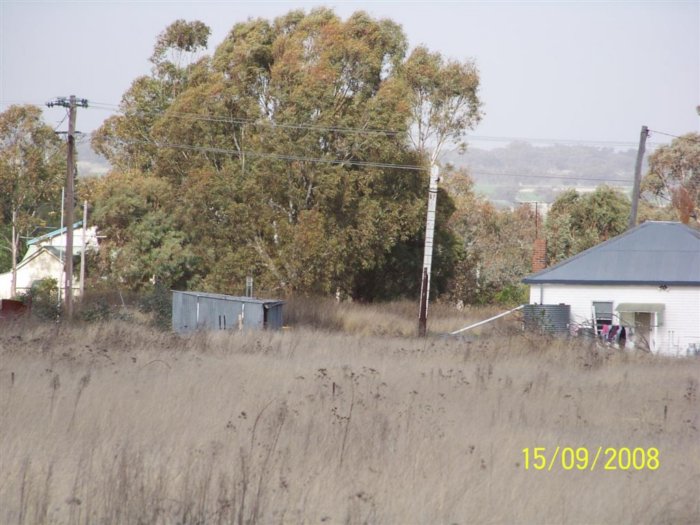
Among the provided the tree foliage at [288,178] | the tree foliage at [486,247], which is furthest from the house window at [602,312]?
the tree foliage at [486,247]

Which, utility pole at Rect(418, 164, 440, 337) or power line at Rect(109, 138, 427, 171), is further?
power line at Rect(109, 138, 427, 171)

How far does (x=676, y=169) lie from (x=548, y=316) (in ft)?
137

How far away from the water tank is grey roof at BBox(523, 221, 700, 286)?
0.97m

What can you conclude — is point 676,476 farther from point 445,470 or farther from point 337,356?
point 337,356

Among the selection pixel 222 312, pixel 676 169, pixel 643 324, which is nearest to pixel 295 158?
pixel 222 312

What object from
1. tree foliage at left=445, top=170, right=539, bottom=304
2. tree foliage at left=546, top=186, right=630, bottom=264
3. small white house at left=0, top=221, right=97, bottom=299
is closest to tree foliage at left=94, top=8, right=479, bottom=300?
tree foliage at left=445, top=170, right=539, bottom=304

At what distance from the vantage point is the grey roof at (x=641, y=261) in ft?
104

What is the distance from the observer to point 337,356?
65.8 feet

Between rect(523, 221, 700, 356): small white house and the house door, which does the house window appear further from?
the house door

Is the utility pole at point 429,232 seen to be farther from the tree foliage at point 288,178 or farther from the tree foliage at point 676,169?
the tree foliage at point 676,169

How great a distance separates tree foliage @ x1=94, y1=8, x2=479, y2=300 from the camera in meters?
41.4

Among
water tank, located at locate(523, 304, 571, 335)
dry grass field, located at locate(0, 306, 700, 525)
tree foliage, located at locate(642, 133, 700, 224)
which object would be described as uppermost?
tree foliage, located at locate(642, 133, 700, 224)

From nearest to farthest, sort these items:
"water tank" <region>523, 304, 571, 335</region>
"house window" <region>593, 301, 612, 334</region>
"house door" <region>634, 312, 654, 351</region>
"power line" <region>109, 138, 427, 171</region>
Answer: "water tank" <region>523, 304, 571, 335</region>
"house door" <region>634, 312, 654, 351</region>
"house window" <region>593, 301, 612, 334</region>
"power line" <region>109, 138, 427, 171</region>

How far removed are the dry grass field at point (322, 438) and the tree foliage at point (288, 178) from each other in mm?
22446
